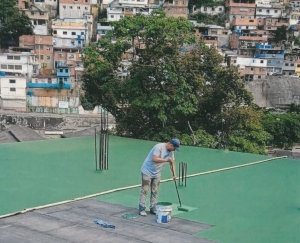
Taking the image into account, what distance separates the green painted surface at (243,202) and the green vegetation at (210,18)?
39752mm

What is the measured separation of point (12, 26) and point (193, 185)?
34.7m

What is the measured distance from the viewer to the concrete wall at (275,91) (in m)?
33.4

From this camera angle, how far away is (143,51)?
11766mm

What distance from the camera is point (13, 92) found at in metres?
29.5

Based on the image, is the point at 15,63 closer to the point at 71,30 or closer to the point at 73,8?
the point at 71,30

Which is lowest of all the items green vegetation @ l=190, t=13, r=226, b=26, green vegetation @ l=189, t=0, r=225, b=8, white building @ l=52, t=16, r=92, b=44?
white building @ l=52, t=16, r=92, b=44

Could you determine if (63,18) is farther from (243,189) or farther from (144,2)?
(243,189)

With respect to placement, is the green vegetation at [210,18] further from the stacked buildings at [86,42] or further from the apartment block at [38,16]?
the apartment block at [38,16]

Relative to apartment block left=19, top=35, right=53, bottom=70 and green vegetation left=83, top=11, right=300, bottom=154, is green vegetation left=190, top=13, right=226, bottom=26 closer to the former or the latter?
apartment block left=19, top=35, right=53, bottom=70

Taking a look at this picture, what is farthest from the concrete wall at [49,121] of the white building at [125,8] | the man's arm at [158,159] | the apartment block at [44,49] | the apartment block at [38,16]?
the man's arm at [158,159]

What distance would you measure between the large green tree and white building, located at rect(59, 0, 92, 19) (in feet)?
107

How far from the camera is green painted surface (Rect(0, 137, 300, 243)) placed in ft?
15.8

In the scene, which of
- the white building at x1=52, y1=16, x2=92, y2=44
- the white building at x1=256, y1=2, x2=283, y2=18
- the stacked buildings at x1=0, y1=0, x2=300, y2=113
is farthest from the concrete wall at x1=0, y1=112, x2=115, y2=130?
the white building at x1=256, y1=2, x2=283, y2=18

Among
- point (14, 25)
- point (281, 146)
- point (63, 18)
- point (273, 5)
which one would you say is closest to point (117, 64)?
point (281, 146)
